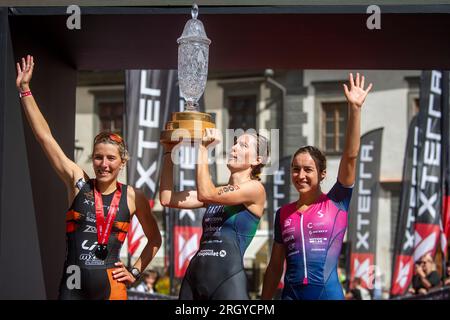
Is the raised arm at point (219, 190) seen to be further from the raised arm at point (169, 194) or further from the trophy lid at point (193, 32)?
the trophy lid at point (193, 32)

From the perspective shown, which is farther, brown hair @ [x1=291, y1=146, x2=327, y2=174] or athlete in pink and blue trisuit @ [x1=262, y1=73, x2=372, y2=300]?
brown hair @ [x1=291, y1=146, x2=327, y2=174]

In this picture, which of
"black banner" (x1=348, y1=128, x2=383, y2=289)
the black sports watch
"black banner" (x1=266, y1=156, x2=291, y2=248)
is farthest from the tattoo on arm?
"black banner" (x1=266, y1=156, x2=291, y2=248)

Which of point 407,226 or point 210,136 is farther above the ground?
point 210,136

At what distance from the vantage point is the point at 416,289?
12.8 m

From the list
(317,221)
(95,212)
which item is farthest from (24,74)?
(317,221)

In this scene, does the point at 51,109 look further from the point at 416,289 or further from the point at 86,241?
the point at 416,289

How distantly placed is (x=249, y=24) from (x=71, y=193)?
170 centimetres

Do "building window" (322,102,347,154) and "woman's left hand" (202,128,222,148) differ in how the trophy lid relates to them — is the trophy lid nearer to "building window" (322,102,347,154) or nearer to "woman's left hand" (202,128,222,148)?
"woman's left hand" (202,128,222,148)

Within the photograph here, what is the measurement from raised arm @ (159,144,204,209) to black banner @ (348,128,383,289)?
1149 centimetres

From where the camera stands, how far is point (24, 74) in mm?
5266

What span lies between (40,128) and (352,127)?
2.10 metres

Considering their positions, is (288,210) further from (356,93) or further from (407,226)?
(407,226)

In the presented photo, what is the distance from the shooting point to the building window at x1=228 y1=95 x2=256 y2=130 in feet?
74.9

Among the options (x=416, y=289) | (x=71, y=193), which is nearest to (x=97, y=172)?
(x=71, y=193)
